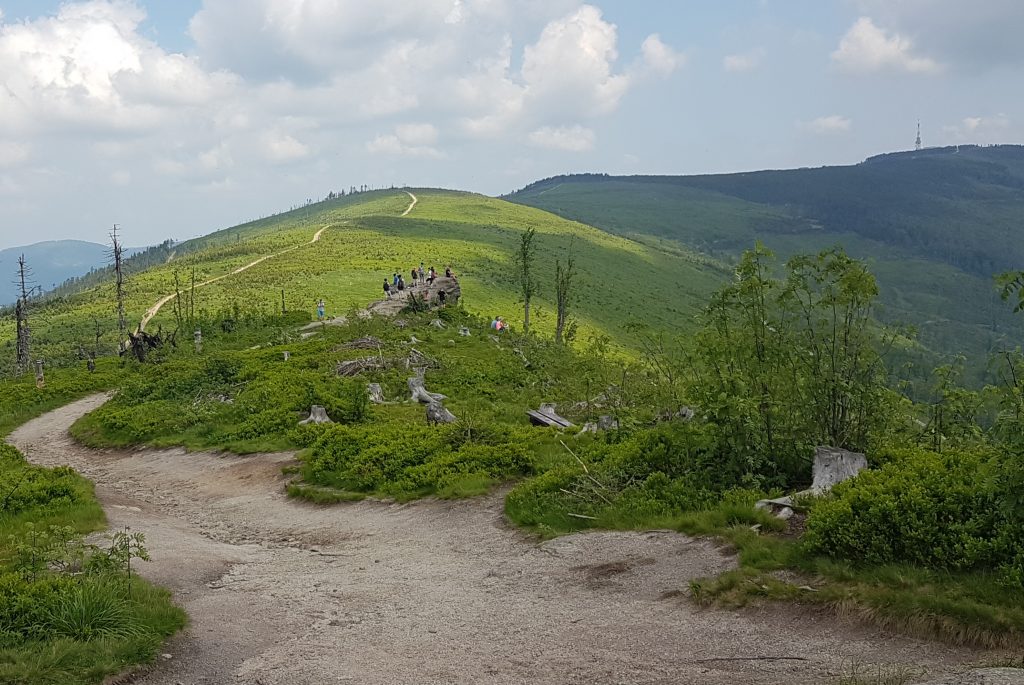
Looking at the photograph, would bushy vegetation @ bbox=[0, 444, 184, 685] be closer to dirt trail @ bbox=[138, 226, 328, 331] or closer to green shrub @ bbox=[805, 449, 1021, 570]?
green shrub @ bbox=[805, 449, 1021, 570]

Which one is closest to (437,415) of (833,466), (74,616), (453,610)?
(453,610)

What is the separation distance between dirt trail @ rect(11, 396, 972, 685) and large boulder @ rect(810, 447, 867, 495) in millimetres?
2090

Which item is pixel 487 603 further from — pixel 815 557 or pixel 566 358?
pixel 566 358

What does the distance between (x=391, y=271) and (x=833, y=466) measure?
259ft

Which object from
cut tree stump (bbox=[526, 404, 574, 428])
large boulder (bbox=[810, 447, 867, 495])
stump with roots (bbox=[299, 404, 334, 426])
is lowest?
stump with roots (bbox=[299, 404, 334, 426])

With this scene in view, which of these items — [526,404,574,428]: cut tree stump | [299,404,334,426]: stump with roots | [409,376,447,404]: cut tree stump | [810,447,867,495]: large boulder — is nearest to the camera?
[810,447,867,495]: large boulder

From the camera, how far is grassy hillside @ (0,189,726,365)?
70.6 metres

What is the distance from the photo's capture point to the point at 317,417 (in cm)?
2261

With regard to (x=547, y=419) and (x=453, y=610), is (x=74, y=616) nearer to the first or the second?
(x=453, y=610)

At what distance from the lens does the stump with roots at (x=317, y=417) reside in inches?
881

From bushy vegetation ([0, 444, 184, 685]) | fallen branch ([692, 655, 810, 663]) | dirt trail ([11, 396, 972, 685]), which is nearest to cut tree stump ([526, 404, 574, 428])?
dirt trail ([11, 396, 972, 685])

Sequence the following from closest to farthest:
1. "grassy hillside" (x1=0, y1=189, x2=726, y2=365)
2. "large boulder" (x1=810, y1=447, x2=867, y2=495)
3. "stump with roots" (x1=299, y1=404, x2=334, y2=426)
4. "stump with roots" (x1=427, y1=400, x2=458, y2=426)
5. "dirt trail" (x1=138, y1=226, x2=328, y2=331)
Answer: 1. "large boulder" (x1=810, y1=447, x2=867, y2=495)
2. "stump with roots" (x1=427, y1=400, x2=458, y2=426)
3. "stump with roots" (x1=299, y1=404, x2=334, y2=426)
4. "dirt trail" (x1=138, y1=226, x2=328, y2=331)
5. "grassy hillside" (x1=0, y1=189, x2=726, y2=365)

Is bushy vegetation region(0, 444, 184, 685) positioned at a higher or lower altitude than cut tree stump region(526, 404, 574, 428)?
higher

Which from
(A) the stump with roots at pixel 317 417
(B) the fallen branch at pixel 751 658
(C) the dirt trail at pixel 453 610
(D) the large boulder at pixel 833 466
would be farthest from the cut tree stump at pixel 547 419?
(B) the fallen branch at pixel 751 658
